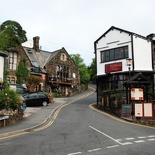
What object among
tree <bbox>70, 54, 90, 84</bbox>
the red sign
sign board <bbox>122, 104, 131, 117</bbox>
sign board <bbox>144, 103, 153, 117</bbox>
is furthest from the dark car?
tree <bbox>70, 54, 90, 84</bbox>

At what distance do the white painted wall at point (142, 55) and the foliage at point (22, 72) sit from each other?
1947 centimetres

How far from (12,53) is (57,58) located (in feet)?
41.8

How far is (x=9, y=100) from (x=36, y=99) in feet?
40.4

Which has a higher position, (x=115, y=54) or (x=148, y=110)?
(x=115, y=54)

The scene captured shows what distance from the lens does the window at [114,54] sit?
105ft

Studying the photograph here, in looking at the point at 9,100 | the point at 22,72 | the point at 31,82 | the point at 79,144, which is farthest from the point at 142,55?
the point at 79,144

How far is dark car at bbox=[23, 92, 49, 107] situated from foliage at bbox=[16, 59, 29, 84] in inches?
425

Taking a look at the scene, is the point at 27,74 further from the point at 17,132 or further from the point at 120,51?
the point at 17,132

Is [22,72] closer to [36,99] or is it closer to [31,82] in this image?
[31,82]

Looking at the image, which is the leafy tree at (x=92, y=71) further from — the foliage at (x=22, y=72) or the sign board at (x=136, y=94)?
the sign board at (x=136, y=94)

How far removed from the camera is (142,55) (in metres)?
31.5

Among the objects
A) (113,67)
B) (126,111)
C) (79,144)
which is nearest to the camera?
(79,144)

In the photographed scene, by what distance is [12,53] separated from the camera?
4212 centimetres

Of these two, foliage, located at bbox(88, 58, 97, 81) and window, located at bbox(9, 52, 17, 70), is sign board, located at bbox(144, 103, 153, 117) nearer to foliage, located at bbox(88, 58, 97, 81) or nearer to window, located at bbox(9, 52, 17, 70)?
window, located at bbox(9, 52, 17, 70)
